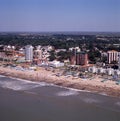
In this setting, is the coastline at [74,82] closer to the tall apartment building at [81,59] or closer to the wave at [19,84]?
the wave at [19,84]

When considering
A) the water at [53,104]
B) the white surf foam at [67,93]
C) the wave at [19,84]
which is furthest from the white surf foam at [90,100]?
the wave at [19,84]

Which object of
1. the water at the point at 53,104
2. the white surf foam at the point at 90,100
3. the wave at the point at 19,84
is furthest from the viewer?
the wave at the point at 19,84

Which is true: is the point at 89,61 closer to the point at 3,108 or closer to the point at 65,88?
the point at 65,88

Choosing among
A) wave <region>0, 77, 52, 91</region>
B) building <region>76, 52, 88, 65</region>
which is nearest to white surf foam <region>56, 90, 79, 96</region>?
wave <region>0, 77, 52, 91</region>

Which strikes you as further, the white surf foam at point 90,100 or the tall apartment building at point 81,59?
the tall apartment building at point 81,59

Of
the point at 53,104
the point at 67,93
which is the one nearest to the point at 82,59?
the point at 67,93

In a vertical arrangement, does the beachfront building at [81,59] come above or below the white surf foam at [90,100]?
above

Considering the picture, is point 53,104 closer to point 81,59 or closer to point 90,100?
point 90,100
